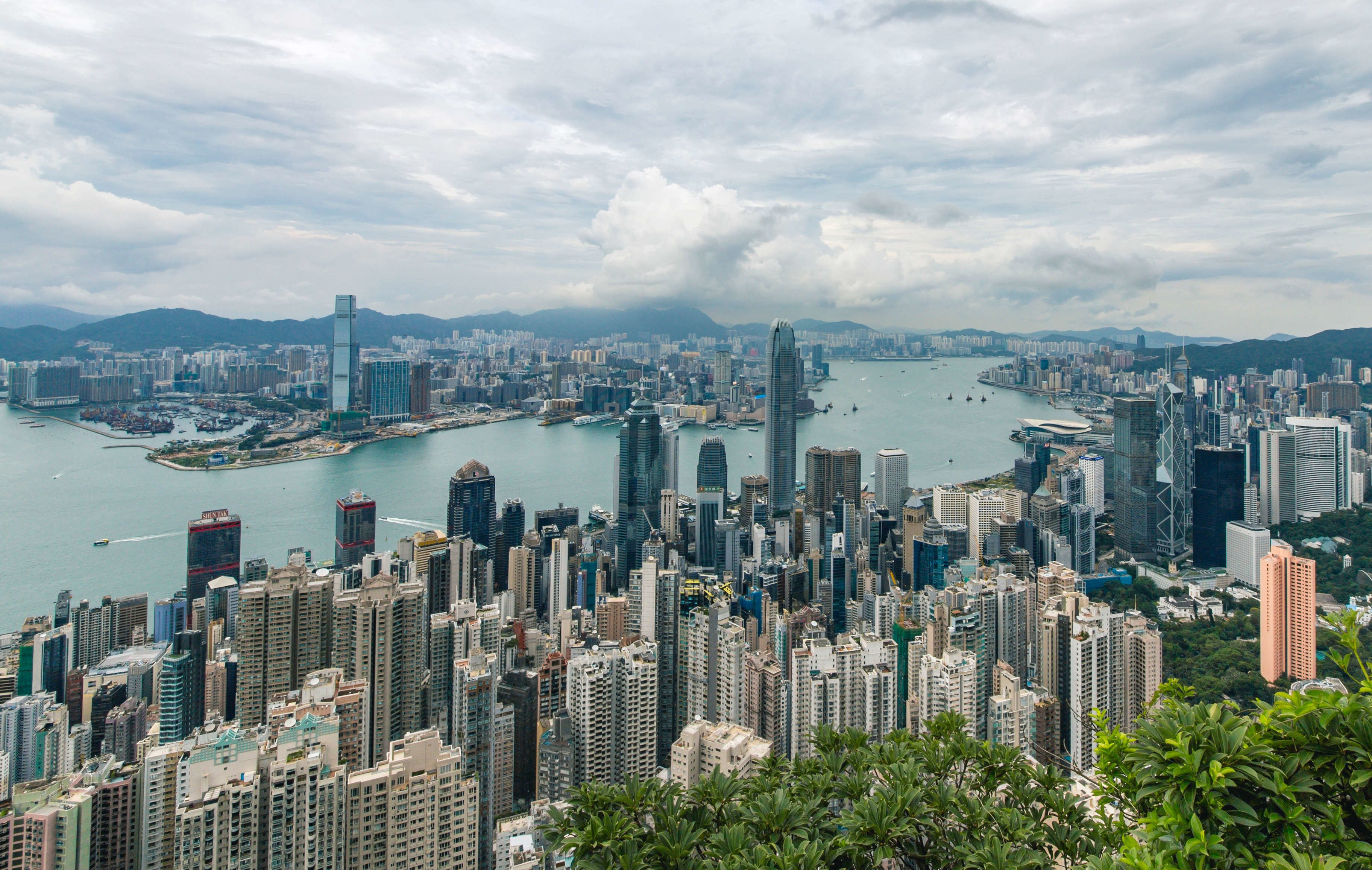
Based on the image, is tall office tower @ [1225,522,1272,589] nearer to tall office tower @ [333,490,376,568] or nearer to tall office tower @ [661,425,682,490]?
tall office tower @ [661,425,682,490]

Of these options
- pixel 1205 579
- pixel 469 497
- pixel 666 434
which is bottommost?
pixel 1205 579

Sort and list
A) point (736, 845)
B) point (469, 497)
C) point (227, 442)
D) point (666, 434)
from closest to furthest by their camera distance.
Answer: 1. point (736, 845)
2. point (469, 497)
3. point (666, 434)
4. point (227, 442)

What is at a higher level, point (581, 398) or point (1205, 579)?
point (581, 398)

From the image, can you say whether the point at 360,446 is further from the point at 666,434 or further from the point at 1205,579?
the point at 1205,579

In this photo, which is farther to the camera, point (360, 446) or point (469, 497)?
point (360, 446)

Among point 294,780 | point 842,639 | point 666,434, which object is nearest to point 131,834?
point 294,780

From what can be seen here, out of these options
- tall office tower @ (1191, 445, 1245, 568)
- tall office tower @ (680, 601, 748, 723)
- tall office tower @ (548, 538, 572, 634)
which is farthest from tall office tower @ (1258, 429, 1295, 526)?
tall office tower @ (548, 538, 572, 634)

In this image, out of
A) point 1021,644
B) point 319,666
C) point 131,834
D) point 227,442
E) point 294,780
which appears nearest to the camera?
point 294,780

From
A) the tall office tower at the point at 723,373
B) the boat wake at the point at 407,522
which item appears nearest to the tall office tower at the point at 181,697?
the boat wake at the point at 407,522
